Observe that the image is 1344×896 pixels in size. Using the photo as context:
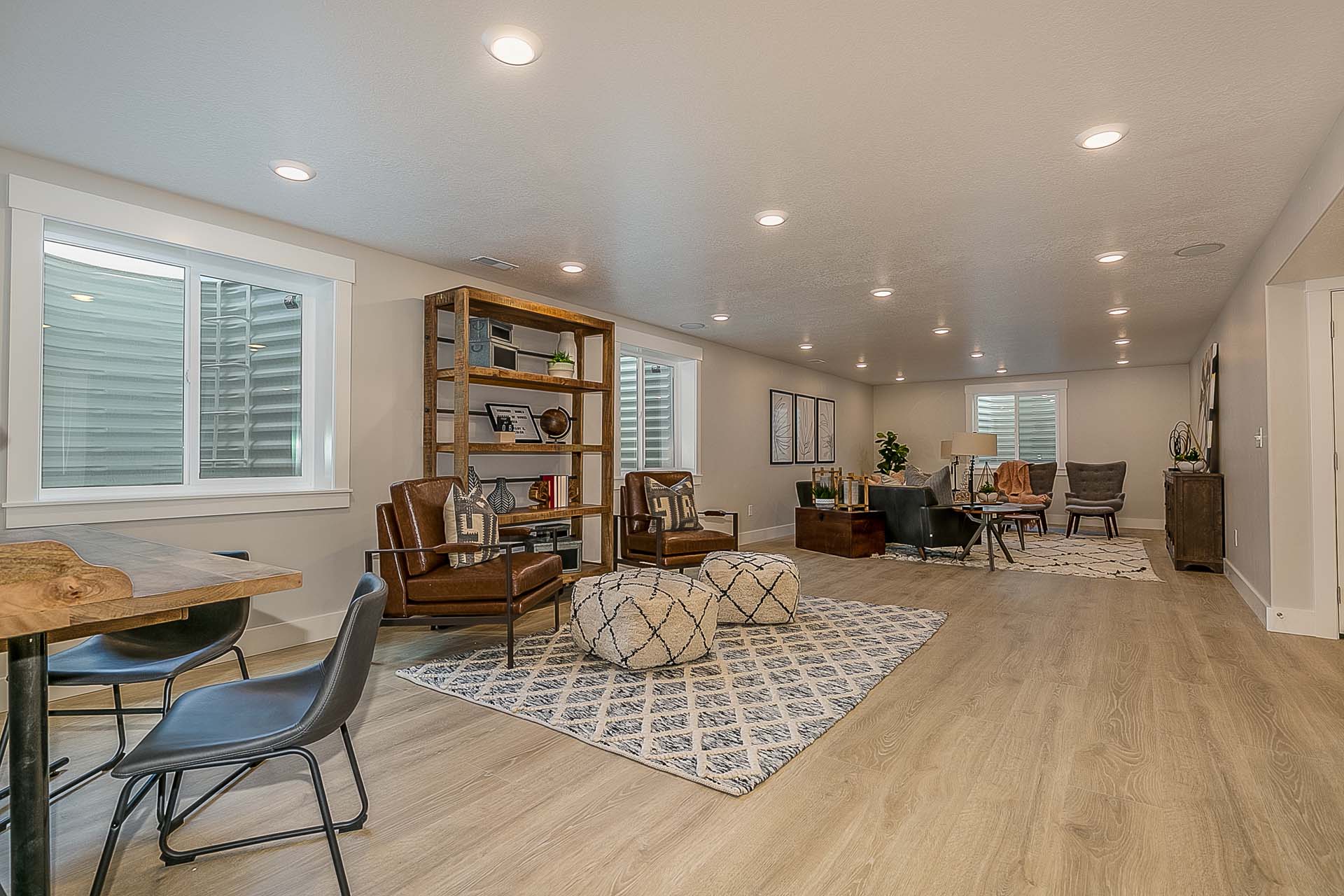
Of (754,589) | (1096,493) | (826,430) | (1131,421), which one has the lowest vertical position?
(754,589)

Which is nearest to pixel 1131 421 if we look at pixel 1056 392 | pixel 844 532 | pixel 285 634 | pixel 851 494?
pixel 1056 392

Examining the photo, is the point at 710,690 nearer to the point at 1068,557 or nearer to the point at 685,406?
the point at 685,406

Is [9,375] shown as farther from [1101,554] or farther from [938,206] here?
[1101,554]

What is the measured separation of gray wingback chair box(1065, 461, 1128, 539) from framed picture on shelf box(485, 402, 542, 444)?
7.23 metres

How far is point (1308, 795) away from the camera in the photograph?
6.91 feet

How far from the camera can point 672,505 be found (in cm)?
543

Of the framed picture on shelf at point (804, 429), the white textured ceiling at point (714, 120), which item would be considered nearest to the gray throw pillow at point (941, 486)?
the framed picture on shelf at point (804, 429)

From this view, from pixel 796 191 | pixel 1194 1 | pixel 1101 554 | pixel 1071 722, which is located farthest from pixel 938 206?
pixel 1101 554

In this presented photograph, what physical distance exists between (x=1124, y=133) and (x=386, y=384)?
4049mm

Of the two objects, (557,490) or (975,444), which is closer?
(557,490)

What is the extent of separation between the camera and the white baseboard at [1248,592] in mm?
4184

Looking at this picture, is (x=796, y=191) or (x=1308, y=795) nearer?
(x=1308, y=795)

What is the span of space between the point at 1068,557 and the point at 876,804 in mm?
5960

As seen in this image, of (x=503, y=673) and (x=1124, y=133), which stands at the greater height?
(x=1124, y=133)
